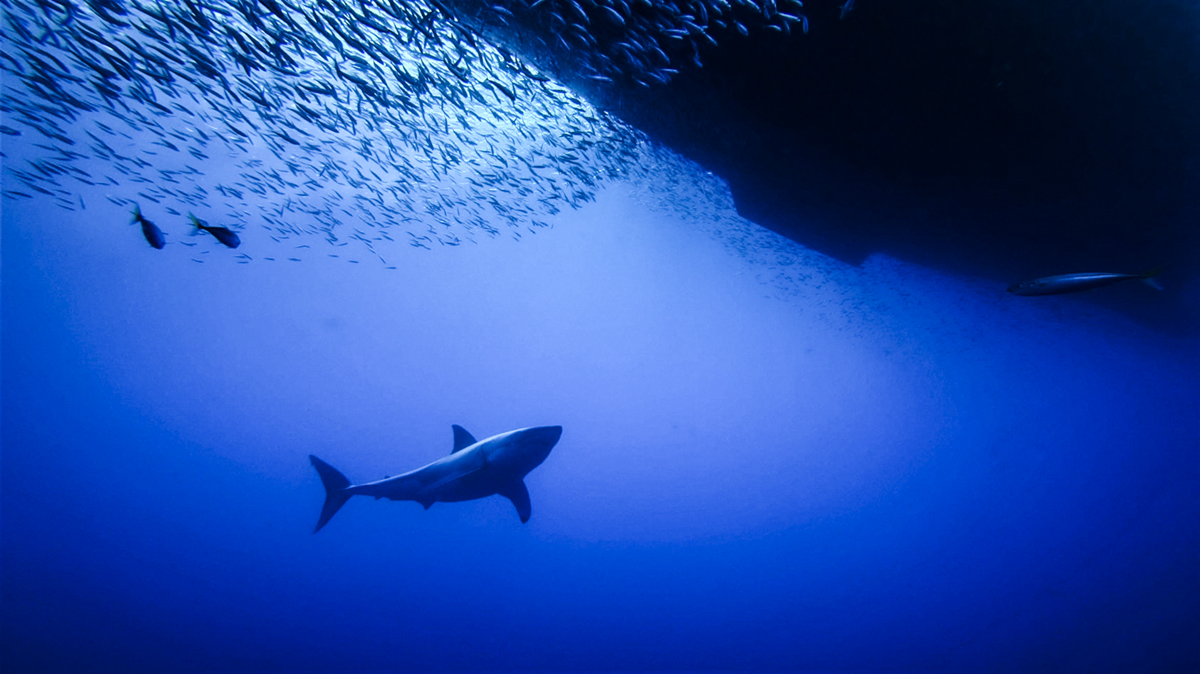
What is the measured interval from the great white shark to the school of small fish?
3.84 meters

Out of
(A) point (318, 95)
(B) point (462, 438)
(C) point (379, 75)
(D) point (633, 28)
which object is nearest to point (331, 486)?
(B) point (462, 438)

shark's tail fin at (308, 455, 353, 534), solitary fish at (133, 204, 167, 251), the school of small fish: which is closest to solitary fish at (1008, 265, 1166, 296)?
the school of small fish

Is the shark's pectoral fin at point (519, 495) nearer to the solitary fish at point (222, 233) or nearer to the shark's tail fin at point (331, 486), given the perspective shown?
the shark's tail fin at point (331, 486)

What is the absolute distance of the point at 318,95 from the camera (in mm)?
7004

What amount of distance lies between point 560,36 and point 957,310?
1524cm

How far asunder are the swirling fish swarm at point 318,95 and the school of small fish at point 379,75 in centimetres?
4

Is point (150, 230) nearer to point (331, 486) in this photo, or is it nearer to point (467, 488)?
point (467, 488)

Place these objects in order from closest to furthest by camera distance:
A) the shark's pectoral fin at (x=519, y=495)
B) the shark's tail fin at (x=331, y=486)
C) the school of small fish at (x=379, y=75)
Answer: the school of small fish at (x=379, y=75), the shark's pectoral fin at (x=519, y=495), the shark's tail fin at (x=331, y=486)

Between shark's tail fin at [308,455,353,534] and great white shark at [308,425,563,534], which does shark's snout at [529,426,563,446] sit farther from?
shark's tail fin at [308,455,353,534]

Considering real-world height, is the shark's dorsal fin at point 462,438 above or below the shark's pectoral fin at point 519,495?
above

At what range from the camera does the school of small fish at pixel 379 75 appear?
15.1 feet

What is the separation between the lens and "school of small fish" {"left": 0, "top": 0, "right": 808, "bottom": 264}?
459 cm

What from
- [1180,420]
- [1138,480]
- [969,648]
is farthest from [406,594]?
[1138,480]

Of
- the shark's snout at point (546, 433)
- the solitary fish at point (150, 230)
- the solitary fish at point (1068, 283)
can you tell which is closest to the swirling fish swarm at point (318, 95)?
the solitary fish at point (150, 230)
